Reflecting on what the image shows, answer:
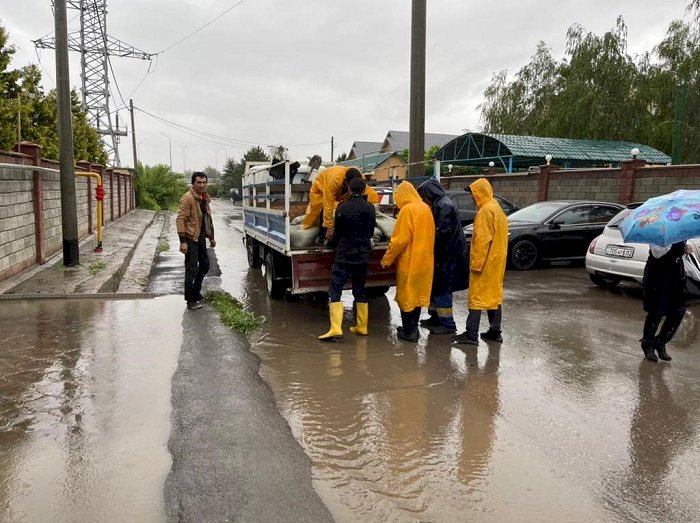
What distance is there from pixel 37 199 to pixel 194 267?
425 centimetres

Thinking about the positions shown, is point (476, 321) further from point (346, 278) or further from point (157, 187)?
point (157, 187)

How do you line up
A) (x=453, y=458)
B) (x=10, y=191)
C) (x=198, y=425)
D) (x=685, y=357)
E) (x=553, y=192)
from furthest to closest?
(x=553, y=192) → (x=10, y=191) → (x=685, y=357) → (x=198, y=425) → (x=453, y=458)

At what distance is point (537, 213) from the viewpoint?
11.9m

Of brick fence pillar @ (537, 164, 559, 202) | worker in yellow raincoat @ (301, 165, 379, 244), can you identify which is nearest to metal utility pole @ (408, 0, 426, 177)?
worker in yellow raincoat @ (301, 165, 379, 244)

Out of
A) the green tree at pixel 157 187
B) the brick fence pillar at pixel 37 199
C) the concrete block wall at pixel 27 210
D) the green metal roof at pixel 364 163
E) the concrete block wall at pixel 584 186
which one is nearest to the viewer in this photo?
the concrete block wall at pixel 27 210

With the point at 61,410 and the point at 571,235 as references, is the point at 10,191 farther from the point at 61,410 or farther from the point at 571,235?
the point at 571,235

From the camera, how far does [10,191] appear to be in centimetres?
831

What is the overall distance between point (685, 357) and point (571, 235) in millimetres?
6186

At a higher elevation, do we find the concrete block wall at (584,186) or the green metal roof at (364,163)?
the green metal roof at (364,163)

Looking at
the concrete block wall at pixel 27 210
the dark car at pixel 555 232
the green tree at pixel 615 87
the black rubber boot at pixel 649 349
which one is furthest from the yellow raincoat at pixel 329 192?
the green tree at pixel 615 87

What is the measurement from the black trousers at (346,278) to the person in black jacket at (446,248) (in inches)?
31.7

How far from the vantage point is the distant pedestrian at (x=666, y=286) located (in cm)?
518

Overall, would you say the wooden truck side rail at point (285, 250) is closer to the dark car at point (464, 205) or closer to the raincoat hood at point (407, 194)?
the raincoat hood at point (407, 194)

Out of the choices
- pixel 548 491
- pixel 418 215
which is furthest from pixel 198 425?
pixel 418 215
